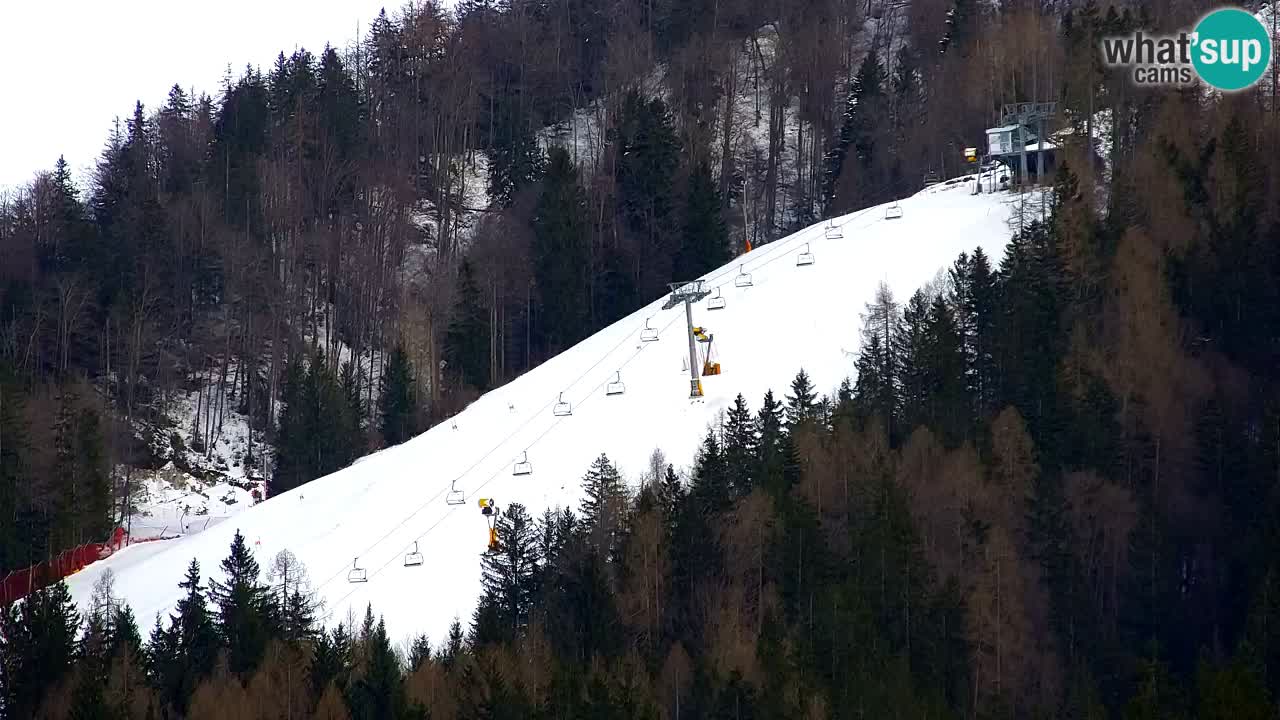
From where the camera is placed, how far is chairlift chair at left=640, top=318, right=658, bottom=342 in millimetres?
68062

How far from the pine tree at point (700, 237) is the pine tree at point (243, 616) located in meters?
39.8

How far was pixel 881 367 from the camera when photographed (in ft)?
200

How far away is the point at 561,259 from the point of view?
88875 mm

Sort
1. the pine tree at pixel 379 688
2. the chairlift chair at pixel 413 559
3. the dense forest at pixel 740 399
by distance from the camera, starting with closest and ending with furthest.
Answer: the pine tree at pixel 379 688 → the dense forest at pixel 740 399 → the chairlift chair at pixel 413 559

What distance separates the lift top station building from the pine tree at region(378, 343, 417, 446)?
109ft

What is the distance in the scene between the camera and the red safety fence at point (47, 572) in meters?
60.5

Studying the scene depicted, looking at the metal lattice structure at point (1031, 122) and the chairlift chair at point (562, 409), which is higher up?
the metal lattice structure at point (1031, 122)

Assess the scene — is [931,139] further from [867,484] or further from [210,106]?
[210,106]

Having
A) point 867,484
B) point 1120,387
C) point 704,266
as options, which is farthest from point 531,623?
point 704,266

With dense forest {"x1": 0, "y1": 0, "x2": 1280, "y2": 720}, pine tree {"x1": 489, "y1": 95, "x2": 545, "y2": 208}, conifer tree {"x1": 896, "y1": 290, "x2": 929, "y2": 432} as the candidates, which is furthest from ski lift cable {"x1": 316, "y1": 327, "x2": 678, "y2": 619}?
pine tree {"x1": 489, "y1": 95, "x2": 545, "y2": 208}

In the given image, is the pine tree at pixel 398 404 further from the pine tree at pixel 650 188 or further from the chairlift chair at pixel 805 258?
the chairlift chair at pixel 805 258

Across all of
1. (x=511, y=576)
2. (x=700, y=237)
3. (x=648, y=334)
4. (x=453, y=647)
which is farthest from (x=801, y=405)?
(x=700, y=237)

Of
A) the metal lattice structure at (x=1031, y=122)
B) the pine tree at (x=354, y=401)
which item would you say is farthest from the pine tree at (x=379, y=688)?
the metal lattice structure at (x=1031, y=122)

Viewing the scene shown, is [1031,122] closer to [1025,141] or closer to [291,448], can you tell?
[1025,141]
